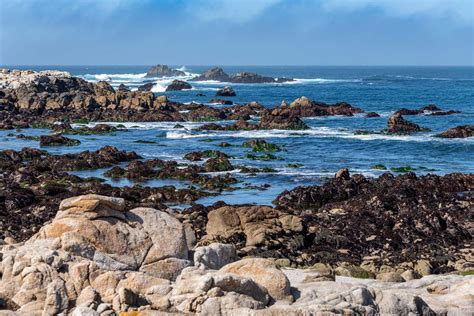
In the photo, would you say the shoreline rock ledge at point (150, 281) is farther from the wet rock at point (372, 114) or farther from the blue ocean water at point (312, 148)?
the wet rock at point (372, 114)

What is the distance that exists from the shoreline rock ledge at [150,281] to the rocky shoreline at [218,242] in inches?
1.0

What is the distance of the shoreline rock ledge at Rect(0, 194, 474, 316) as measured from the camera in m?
12.3

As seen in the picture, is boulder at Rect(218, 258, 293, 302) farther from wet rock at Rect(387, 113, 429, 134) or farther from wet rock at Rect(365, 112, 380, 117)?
wet rock at Rect(365, 112, 380, 117)

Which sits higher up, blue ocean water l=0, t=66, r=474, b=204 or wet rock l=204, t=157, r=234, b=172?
wet rock l=204, t=157, r=234, b=172

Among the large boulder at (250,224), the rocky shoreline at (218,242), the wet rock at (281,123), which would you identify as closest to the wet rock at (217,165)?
the rocky shoreline at (218,242)

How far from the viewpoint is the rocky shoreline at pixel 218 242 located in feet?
41.7

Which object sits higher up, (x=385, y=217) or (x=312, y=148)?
(x=385, y=217)

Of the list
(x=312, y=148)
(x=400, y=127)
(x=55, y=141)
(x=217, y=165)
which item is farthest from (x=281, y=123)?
(x=217, y=165)

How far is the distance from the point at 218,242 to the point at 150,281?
387 inches

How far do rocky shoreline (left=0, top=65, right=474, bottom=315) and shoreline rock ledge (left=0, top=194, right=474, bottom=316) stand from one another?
0.08 feet

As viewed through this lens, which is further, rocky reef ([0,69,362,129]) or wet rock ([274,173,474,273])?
rocky reef ([0,69,362,129])

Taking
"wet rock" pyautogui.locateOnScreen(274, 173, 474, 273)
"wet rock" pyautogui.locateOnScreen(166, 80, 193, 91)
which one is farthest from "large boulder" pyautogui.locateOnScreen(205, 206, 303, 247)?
"wet rock" pyautogui.locateOnScreen(166, 80, 193, 91)

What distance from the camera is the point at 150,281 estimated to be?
13.0 metres

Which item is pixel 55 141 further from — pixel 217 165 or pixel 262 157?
pixel 217 165
